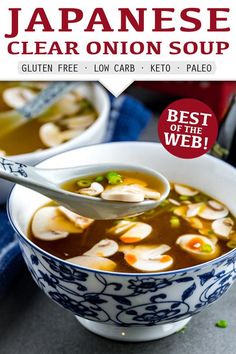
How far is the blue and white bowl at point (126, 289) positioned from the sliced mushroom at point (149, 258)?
0.18 ft

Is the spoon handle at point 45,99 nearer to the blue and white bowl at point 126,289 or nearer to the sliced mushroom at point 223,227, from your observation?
the blue and white bowl at point 126,289

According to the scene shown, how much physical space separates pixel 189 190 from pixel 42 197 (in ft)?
0.78

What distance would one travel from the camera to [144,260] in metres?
0.95

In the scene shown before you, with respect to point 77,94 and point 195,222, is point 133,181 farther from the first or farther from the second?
point 77,94

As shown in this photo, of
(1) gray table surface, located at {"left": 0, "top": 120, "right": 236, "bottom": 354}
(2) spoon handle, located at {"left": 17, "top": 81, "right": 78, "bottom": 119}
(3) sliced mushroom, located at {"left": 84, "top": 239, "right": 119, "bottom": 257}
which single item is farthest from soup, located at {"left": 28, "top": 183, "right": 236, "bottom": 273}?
(2) spoon handle, located at {"left": 17, "top": 81, "right": 78, "bottom": 119}

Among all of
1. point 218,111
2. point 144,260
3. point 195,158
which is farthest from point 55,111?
point 144,260

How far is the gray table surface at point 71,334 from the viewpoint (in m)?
1.01

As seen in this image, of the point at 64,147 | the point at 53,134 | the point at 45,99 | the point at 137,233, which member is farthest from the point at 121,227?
the point at 45,99

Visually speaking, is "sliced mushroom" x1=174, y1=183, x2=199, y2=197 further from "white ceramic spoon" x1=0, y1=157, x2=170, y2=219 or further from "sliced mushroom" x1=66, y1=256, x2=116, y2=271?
"sliced mushroom" x1=66, y1=256, x2=116, y2=271

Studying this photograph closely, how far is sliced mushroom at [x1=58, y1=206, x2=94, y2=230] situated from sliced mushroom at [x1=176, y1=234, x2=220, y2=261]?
140 mm

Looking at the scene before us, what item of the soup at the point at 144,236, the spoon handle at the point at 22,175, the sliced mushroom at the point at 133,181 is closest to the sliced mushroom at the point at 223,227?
the soup at the point at 144,236

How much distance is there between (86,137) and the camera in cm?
133

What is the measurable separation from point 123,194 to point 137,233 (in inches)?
3.2

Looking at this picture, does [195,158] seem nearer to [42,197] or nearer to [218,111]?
[42,197]
